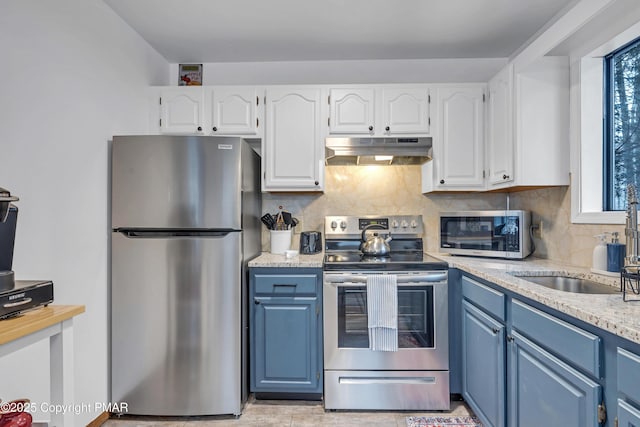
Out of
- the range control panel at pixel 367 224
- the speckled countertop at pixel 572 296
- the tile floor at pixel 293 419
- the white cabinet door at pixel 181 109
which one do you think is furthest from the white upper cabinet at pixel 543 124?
the white cabinet door at pixel 181 109

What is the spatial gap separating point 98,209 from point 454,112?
248cm

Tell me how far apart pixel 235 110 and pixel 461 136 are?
1.71 metres

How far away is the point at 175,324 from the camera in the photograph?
212 cm

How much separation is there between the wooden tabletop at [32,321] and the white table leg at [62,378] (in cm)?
4

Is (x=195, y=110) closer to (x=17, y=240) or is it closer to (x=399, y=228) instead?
(x=17, y=240)

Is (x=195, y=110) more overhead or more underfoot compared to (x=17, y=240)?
more overhead

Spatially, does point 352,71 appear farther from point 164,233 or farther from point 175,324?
point 175,324

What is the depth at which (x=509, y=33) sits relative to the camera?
250 centimetres

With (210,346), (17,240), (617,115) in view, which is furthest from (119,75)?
(617,115)

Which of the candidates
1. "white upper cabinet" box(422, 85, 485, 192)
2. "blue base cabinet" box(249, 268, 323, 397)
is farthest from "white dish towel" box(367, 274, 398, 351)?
"white upper cabinet" box(422, 85, 485, 192)

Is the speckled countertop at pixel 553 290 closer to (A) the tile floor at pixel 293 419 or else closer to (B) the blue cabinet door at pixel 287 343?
(B) the blue cabinet door at pixel 287 343

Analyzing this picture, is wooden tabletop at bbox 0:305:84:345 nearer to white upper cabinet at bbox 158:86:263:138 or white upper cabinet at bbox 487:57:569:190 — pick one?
white upper cabinet at bbox 158:86:263:138

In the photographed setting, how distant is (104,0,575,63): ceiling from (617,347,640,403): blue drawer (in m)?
2.03

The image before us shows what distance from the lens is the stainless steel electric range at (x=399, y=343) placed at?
222 centimetres
